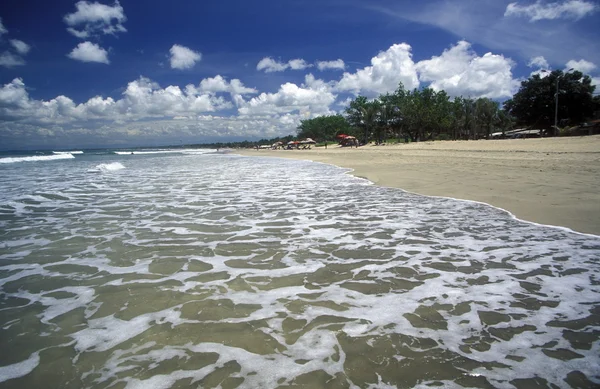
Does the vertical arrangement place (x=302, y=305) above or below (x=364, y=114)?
below

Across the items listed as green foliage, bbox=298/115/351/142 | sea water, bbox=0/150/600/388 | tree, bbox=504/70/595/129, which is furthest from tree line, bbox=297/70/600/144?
sea water, bbox=0/150/600/388

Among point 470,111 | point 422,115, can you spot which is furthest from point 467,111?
point 422,115

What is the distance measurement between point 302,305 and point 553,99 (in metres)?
63.0

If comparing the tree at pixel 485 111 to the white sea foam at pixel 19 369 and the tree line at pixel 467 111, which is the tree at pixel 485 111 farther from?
the white sea foam at pixel 19 369

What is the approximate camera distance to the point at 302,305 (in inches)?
132

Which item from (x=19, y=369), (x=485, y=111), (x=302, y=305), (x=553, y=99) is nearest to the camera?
(x=19, y=369)

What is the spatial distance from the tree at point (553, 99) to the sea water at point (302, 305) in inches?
2254

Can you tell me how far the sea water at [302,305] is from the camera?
7.79ft

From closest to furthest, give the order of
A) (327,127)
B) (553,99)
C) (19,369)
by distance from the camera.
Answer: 1. (19,369)
2. (553,99)
3. (327,127)

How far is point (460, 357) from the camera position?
247 centimetres

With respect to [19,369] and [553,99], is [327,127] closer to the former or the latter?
[553,99]

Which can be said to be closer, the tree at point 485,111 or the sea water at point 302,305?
the sea water at point 302,305

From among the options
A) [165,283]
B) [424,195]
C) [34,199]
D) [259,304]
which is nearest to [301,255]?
[259,304]

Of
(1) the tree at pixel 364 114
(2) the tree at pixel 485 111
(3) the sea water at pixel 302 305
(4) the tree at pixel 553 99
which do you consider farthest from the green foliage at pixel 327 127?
(3) the sea water at pixel 302 305
